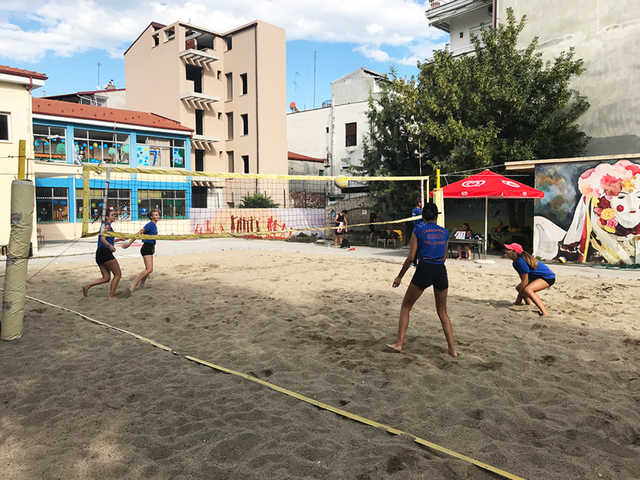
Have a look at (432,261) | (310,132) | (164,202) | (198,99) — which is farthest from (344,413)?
(310,132)

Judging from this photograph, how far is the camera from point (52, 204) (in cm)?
2033

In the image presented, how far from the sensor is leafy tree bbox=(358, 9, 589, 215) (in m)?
14.3

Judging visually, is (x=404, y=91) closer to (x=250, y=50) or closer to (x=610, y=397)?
(x=610, y=397)

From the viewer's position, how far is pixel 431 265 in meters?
4.36

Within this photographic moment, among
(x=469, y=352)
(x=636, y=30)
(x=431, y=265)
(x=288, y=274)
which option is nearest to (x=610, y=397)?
(x=469, y=352)

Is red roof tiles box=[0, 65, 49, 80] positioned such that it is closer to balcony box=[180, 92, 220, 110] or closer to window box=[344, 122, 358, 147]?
balcony box=[180, 92, 220, 110]

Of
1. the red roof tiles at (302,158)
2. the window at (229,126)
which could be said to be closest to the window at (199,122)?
the window at (229,126)

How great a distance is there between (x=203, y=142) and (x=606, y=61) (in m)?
22.0

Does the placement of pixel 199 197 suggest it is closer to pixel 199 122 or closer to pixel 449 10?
pixel 199 122

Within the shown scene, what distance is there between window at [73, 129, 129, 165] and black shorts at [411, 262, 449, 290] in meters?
21.4

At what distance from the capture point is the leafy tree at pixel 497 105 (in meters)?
14.3

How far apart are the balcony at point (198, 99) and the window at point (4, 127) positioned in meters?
14.3

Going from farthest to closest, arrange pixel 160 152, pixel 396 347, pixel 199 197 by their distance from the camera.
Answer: pixel 199 197, pixel 160 152, pixel 396 347

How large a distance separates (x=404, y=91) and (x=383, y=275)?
337 inches
